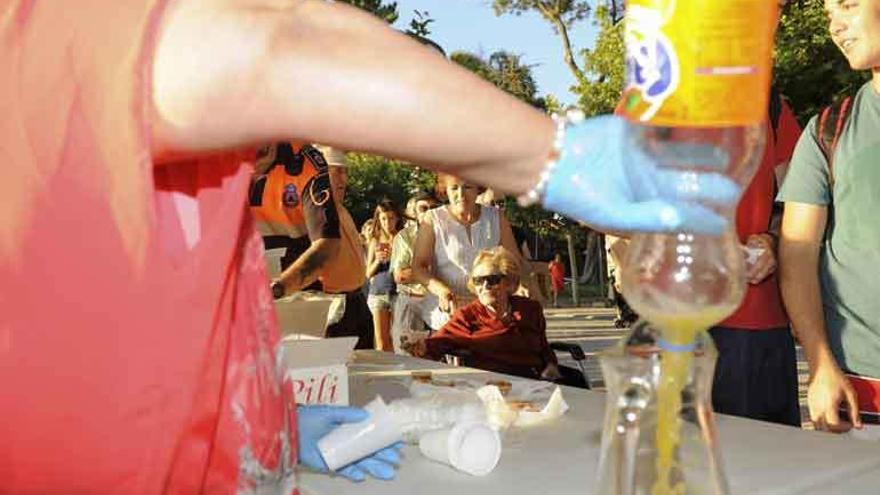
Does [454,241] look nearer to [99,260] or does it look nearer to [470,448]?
[470,448]

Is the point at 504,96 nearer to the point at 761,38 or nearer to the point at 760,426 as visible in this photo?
the point at 761,38

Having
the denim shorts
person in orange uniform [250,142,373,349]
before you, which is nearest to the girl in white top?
person in orange uniform [250,142,373,349]

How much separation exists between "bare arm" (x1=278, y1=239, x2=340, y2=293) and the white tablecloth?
1537 millimetres

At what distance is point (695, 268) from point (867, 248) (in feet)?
3.94

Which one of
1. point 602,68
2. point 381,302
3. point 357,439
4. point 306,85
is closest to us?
point 306,85

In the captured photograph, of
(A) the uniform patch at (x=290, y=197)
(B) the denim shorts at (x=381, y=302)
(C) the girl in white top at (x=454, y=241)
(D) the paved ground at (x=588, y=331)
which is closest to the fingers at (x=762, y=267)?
(A) the uniform patch at (x=290, y=197)

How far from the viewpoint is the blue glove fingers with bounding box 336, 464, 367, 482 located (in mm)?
1283

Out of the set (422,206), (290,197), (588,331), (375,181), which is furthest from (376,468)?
(375,181)

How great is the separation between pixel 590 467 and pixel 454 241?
8.58ft

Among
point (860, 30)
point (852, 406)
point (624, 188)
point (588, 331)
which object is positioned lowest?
point (588, 331)

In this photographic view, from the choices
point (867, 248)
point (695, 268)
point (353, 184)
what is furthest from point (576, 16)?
point (695, 268)

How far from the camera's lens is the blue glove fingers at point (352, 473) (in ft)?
4.21

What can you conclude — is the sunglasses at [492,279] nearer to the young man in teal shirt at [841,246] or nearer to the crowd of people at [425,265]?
the crowd of people at [425,265]

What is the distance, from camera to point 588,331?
9.12 m
